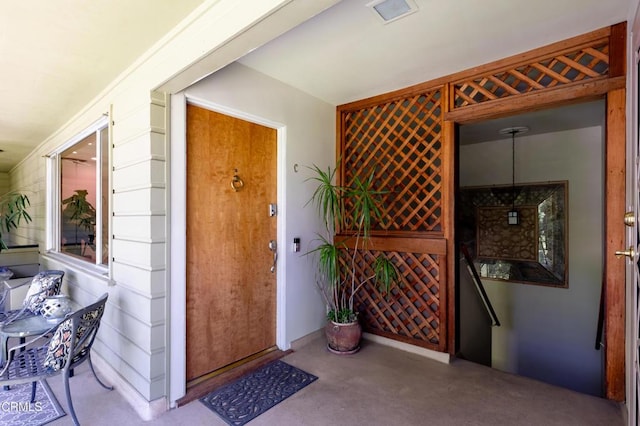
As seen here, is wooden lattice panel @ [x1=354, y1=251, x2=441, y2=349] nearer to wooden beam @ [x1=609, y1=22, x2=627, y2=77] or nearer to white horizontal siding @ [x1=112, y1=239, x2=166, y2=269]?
wooden beam @ [x1=609, y1=22, x2=627, y2=77]

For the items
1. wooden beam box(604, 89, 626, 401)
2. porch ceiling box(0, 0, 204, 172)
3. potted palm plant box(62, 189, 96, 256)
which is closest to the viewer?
porch ceiling box(0, 0, 204, 172)

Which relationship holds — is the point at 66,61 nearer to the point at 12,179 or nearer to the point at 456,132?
the point at 456,132

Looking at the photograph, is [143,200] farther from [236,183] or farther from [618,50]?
[618,50]

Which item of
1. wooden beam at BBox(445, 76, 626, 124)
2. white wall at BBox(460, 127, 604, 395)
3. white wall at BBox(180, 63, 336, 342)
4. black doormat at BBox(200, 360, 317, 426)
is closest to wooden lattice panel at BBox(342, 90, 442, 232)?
wooden beam at BBox(445, 76, 626, 124)

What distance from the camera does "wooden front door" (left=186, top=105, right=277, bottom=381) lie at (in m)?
2.35

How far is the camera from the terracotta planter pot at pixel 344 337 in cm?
290

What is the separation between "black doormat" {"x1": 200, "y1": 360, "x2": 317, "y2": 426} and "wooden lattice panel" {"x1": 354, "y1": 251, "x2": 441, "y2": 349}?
0.98 metres

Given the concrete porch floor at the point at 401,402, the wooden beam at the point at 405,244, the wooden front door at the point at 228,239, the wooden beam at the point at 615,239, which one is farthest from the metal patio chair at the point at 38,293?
the wooden beam at the point at 615,239

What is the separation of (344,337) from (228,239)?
1.37 m

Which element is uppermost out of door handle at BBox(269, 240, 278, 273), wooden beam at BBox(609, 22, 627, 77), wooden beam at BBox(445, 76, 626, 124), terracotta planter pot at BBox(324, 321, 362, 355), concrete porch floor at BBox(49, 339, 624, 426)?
wooden beam at BBox(609, 22, 627, 77)

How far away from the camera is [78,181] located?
3.69 metres

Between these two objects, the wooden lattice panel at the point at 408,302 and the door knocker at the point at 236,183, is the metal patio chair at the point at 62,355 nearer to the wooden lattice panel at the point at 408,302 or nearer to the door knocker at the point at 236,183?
the door knocker at the point at 236,183

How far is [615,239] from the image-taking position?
2.03 m

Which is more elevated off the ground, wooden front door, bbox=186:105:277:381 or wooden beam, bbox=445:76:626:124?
wooden beam, bbox=445:76:626:124
